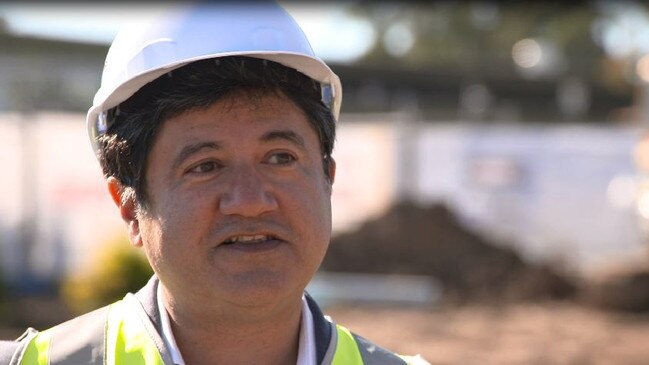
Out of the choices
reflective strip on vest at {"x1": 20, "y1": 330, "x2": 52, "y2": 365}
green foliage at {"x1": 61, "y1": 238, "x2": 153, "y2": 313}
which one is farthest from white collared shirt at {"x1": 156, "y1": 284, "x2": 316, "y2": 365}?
green foliage at {"x1": 61, "y1": 238, "x2": 153, "y2": 313}

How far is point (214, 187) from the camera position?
1.97m

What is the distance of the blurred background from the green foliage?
0.02 m

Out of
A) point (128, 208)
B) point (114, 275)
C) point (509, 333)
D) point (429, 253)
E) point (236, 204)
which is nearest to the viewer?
point (236, 204)

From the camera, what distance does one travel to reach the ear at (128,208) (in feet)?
7.02

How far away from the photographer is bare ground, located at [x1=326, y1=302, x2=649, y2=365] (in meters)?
8.54

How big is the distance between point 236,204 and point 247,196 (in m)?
0.02

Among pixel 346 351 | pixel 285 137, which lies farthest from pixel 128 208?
pixel 346 351

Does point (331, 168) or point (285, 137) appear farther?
point (331, 168)

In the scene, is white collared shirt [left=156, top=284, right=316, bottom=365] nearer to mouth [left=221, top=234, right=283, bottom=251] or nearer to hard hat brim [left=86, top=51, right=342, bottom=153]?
mouth [left=221, top=234, right=283, bottom=251]

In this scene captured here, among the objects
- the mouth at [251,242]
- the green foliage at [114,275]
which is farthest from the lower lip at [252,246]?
the green foliage at [114,275]

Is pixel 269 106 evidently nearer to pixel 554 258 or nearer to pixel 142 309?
pixel 142 309

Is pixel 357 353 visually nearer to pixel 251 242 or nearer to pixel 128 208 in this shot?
pixel 251 242

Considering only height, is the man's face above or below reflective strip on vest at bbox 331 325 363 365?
above

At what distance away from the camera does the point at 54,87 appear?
12844 millimetres
